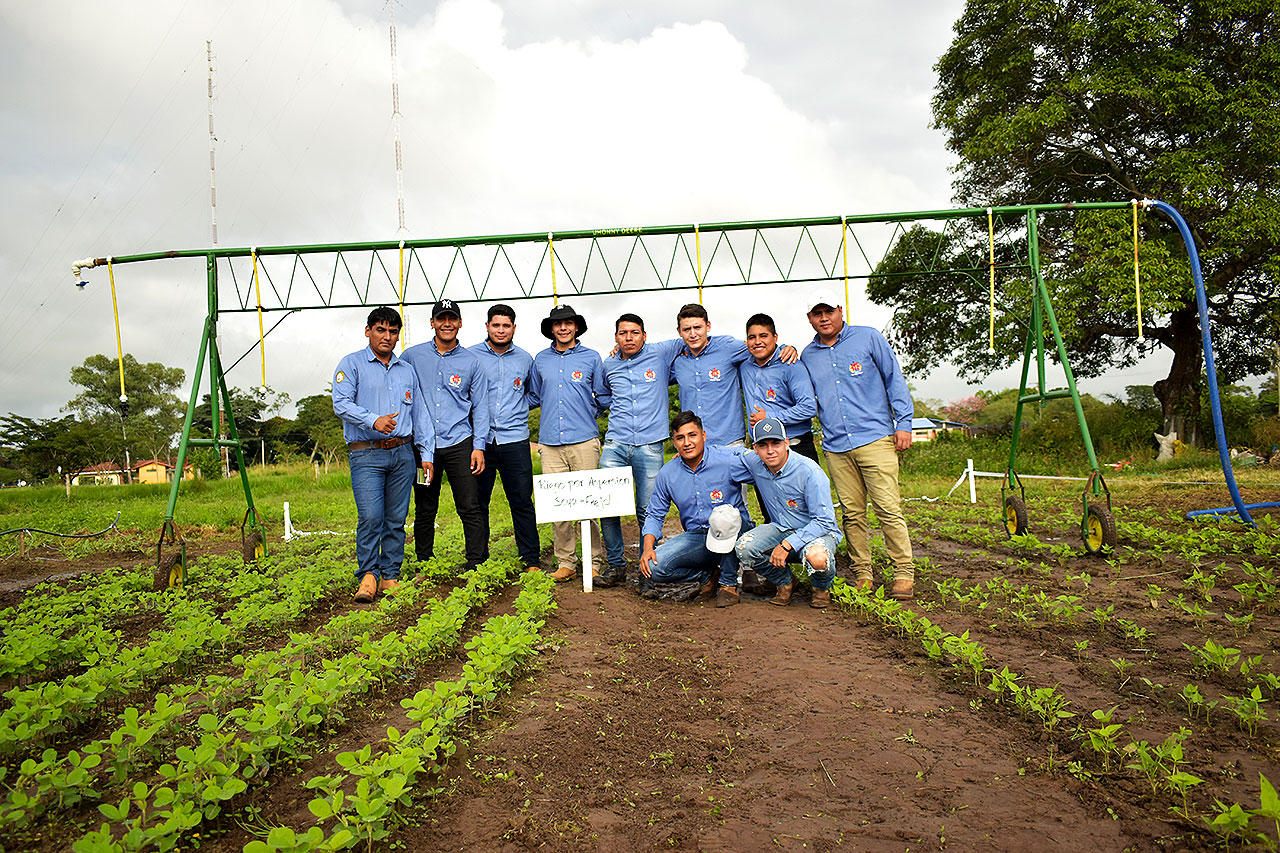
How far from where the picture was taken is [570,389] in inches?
270

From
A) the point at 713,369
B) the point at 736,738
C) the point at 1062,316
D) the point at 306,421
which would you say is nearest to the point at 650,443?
the point at 713,369

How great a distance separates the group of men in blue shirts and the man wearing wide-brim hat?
0.05 ft

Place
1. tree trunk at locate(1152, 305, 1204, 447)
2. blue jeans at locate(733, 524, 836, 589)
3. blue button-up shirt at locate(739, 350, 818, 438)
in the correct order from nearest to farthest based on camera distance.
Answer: blue jeans at locate(733, 524, 836, 589) < blue button-up shirt at locate(739, 350, 818, 438) < tree trunk at locate(1152, 305, 1204, 447)

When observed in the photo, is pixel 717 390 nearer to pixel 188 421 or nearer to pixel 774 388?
pixel 774 388

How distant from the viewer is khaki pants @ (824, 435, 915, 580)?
19.8ft

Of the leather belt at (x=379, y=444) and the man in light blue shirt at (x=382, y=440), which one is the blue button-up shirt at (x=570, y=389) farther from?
the leather belt at (x=379, y=444)

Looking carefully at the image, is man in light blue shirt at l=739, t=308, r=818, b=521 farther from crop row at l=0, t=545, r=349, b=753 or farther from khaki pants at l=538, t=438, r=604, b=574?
crop row at l=0, t=545, r=349, b=753

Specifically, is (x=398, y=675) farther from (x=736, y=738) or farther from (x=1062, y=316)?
(x=1062, y=316)

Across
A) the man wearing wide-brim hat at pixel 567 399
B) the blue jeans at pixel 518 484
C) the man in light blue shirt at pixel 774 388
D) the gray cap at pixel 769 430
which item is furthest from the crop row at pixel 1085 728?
the blue jeans at pixel 518 484

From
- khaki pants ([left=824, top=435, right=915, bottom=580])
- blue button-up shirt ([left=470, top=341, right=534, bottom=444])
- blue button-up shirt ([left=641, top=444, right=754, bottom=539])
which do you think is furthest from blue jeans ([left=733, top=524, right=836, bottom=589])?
blue button-up shirt ([left=470, top=341, right=534, bottom=444])

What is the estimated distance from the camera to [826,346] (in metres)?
6.27

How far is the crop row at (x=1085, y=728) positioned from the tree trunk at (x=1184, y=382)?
16.9 meters

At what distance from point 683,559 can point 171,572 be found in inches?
186

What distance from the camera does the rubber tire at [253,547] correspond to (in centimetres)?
798
